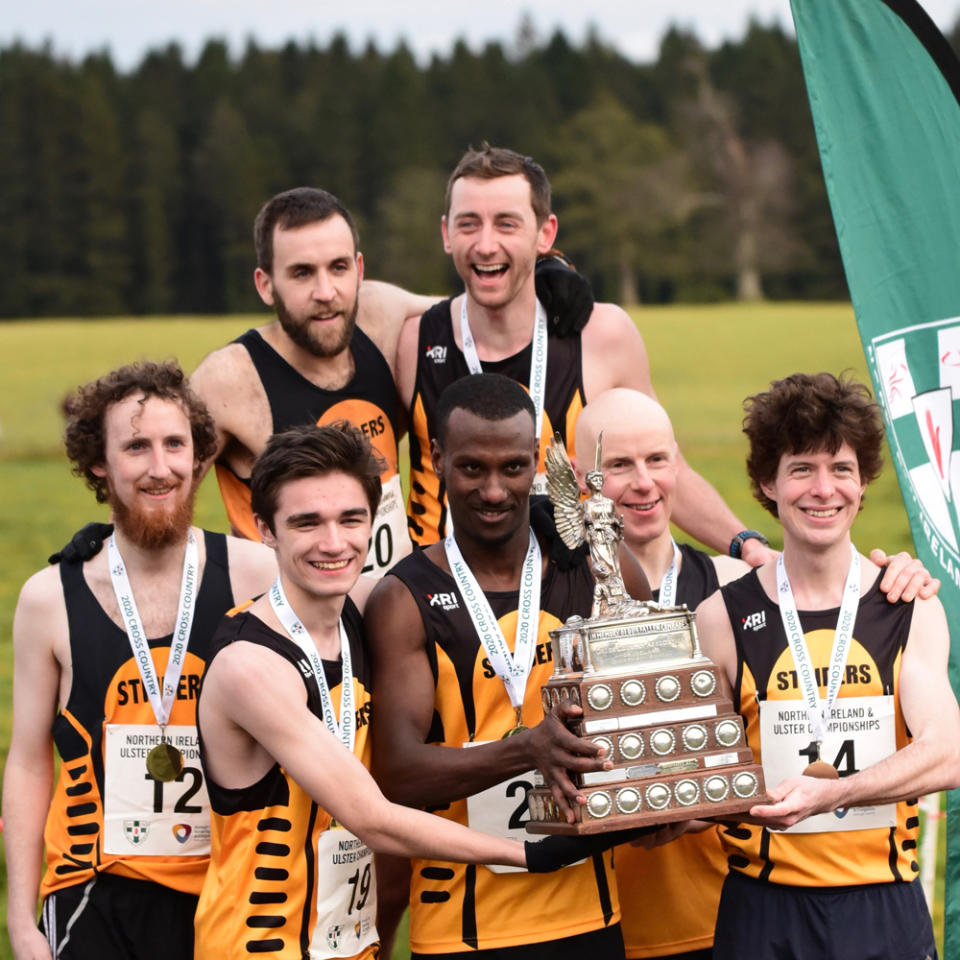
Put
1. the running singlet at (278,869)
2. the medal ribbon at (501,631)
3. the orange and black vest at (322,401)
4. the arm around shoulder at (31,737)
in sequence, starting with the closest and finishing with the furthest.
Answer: the running singlet at (278,869)
the medal ribbon at (501,631)
the arm around shoulder at (31,737)
the orange and black vest at (322,401)

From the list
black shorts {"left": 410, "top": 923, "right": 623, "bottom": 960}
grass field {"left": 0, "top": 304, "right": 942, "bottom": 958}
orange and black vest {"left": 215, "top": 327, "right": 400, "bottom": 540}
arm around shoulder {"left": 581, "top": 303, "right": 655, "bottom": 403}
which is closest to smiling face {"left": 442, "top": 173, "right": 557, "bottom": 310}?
arm around shoulder {"left": 581, "top": 303, "right": 655, "bottom": 403}

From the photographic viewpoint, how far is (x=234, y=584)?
452 centimetres

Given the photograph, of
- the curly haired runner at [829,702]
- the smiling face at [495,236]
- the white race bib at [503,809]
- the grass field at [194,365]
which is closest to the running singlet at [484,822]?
the white race bib at [503,809]

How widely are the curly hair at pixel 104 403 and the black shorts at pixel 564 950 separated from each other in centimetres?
183

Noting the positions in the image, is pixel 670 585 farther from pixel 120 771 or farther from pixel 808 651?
pixel 120 771

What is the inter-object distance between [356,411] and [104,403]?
1.28 meters

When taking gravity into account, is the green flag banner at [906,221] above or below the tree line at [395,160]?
below

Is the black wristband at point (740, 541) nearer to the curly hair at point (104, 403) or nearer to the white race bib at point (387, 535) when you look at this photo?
the white race bib at point (387, 535)

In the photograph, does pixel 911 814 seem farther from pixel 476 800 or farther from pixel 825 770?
pixel 476 800

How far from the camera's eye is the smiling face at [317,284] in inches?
212

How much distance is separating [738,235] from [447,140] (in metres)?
16.9

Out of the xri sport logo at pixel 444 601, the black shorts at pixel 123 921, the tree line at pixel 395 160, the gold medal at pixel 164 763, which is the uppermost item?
the tree line at pixel 395 160

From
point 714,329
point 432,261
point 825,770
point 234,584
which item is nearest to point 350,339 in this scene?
point 234,584

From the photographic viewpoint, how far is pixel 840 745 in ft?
13.3
